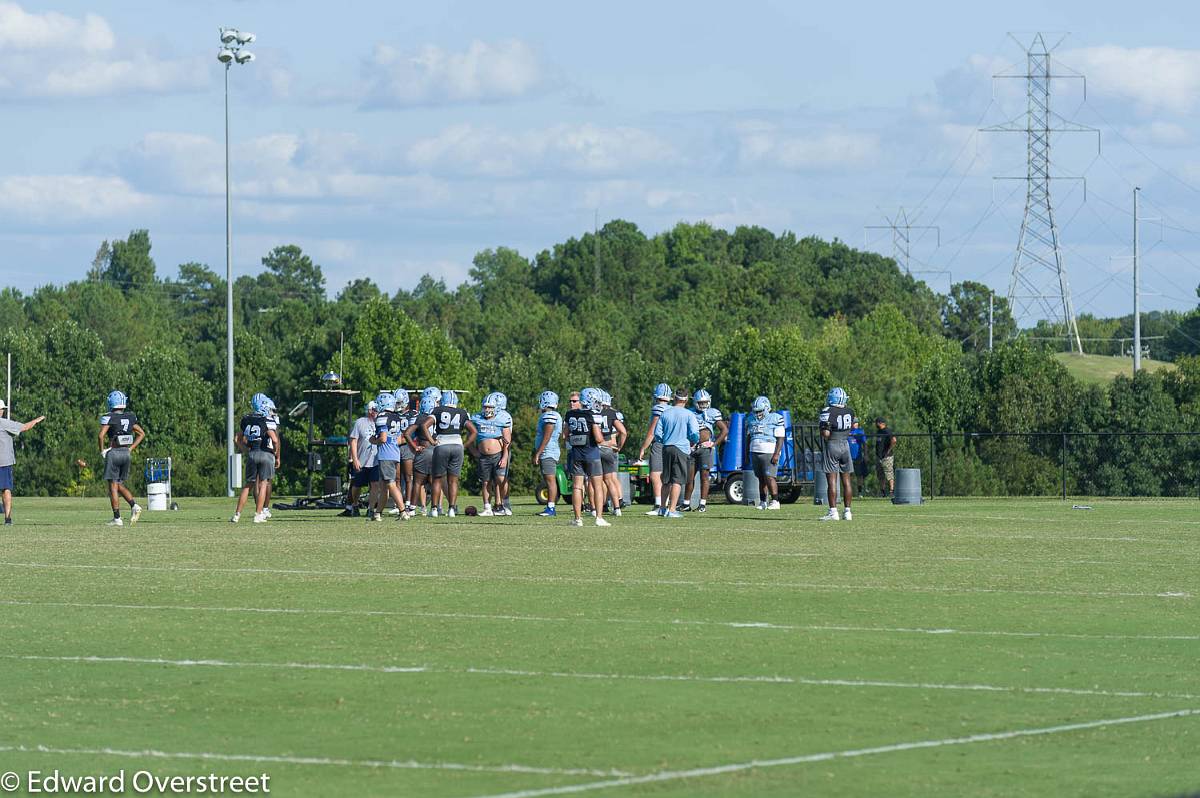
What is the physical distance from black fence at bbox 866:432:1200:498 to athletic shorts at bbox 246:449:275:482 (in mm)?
23122

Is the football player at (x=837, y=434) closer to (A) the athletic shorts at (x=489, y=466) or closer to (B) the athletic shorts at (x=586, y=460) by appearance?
(B) the athletic shorts at (x=586, y=460)

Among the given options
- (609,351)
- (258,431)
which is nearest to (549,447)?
(258,431)

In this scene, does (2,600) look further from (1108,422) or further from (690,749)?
(1108,422)

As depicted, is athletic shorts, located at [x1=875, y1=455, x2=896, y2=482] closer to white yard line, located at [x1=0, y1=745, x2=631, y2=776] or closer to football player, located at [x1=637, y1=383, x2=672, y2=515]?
football player, located at [x1=637, y1=383, x2=672, y2=515]

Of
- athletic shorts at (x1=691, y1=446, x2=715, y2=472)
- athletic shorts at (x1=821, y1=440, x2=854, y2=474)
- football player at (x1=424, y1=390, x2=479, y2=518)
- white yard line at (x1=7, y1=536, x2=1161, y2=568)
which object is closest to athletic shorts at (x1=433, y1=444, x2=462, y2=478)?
football player at (x1=424, y1=390, x2=479, y2=518)

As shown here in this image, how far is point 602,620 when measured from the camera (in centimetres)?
1256

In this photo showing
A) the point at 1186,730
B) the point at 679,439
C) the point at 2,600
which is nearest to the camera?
the point at 1186,730

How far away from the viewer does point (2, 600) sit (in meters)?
14.1

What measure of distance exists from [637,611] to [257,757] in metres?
5.66

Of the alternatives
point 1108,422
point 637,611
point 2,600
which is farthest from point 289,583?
point 1108,422

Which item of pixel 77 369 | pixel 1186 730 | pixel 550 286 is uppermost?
pixel 550 286

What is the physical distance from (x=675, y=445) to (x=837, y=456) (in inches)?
104

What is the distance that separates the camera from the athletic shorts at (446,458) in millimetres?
27125
